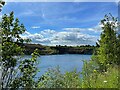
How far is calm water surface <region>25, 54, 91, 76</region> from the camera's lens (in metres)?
3.70

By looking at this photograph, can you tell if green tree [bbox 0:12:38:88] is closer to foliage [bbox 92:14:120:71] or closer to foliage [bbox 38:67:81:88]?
foliage [bbox 38:67:81:88]

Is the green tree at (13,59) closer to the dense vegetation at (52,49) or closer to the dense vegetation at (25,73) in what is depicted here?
the dense vegetation at (25,73)

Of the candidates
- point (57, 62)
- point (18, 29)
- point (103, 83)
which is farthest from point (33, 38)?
point (103, 83)

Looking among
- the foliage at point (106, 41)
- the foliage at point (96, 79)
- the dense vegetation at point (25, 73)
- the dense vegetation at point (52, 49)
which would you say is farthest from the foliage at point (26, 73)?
the foliage at point (106, 41)

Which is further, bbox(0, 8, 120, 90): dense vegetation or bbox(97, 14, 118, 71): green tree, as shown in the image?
bbox(97, 14, 118, 71): green tree

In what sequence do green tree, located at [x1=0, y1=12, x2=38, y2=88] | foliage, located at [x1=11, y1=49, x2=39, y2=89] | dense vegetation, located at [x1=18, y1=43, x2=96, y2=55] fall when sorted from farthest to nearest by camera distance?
dense vegetation, located at [x1=18, y1=43, x2=96, y2=55] < foliage, located at [x1=11, y1=49, x2=39, y2=89] < green tree, located at [x1=0, y1=12, x2=38, y2=88]

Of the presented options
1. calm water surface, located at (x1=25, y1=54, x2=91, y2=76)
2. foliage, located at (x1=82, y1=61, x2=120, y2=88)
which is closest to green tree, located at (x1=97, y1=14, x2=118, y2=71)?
calm water surface, located at (x1=25, y1=54, x2=91, y2=76)

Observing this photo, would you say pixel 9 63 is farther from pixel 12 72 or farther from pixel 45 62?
pixel 45 62

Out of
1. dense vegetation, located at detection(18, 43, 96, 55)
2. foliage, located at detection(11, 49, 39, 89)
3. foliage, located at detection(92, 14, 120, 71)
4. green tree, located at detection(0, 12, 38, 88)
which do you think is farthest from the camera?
foliage, located at detection(92, 14, 120, 71)

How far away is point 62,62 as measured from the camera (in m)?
4.14

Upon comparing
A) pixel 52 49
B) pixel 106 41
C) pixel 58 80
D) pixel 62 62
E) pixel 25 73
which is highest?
pixel 106 41

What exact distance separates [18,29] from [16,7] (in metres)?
0.37

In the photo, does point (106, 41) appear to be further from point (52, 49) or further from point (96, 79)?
point (52, 49)

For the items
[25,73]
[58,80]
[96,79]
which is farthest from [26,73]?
[96,79]
